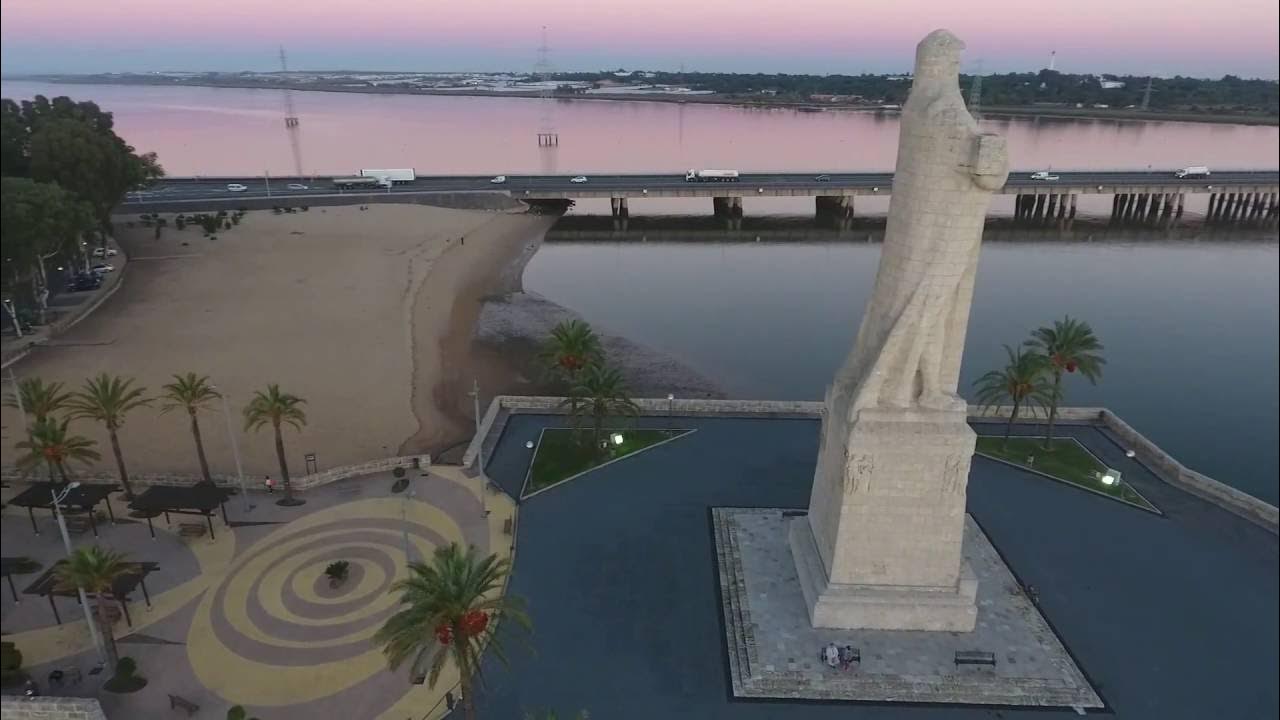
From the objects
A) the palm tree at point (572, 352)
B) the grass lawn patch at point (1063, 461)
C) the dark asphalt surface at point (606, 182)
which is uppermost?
the dark asphalt surface at point (606, 182)

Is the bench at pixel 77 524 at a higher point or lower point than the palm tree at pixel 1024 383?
lower

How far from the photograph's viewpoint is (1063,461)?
1372 inches

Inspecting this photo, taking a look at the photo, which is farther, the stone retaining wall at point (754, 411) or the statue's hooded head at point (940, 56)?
the stone retaining wall at point (754, 411)

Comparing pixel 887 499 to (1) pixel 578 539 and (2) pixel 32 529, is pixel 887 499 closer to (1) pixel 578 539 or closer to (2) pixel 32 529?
(1) pixel 578 539

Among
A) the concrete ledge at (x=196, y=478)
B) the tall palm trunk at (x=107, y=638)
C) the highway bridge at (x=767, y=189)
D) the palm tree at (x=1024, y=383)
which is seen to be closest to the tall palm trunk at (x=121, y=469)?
the concrete ledge at (x=196, y=478)

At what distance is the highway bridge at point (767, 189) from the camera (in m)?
96.2

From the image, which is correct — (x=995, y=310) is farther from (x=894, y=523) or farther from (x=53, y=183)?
(x=53, y=183)

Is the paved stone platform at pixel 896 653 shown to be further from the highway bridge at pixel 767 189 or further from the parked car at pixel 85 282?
the highway bridge at pixel 767 189

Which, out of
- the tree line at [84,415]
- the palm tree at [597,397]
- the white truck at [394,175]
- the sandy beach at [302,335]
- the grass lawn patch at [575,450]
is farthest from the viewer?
the white truck at [394,175]

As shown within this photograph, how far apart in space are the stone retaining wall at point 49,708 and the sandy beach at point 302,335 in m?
16.5

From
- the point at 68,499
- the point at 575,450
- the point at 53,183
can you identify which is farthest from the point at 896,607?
the point at 53,183

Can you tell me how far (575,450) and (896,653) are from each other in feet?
58.7

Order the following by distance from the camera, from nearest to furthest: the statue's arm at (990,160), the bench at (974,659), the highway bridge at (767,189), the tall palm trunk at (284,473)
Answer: the statue's arm at (990,160) → the bench at (974,659) → the tall palm trunk at (284,473) → the highway bridge at (767,189)

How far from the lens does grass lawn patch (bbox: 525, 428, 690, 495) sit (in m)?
33.5
